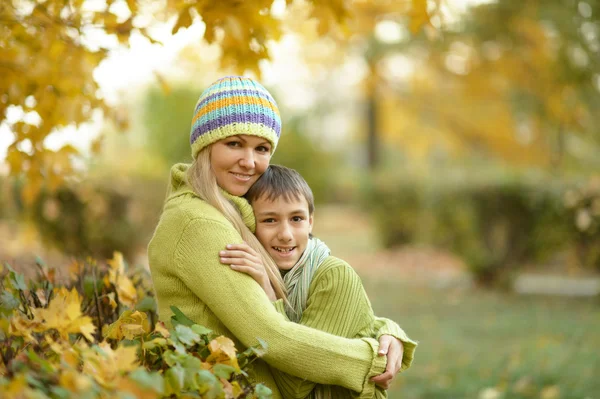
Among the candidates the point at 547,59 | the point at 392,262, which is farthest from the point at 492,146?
the point at 392,262

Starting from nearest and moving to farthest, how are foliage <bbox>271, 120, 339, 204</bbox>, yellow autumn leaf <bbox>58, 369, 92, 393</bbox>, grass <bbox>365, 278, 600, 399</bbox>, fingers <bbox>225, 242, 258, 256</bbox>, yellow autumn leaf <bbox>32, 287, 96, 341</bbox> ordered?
yellow autumn leaf <bbox>58, 369, 92, 393</bbox> → yellow autumn leaf <bbox>32, 287, 96, 341</bbox> → fingers <bbox>225, 242, 258, 256</bbox> → grass <bbox>365, 278, 600, 399</bbox> → foliage <bbox>271, 120, 339, 204</bbox>

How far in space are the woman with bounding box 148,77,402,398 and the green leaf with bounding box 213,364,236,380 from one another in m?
0.30

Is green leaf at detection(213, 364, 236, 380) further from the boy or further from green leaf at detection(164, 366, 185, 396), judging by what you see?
the boy

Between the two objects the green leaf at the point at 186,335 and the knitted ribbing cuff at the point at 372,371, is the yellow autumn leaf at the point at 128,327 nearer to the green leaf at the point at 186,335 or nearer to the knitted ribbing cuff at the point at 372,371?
the green leaf at the point at 186,335

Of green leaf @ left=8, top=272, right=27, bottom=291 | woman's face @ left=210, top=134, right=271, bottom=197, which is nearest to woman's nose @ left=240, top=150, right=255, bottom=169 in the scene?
woman's face @ left=210, top=134, right=271, bottom=197

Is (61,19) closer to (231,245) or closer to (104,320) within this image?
(104,320)

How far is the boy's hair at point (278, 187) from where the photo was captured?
278 cm

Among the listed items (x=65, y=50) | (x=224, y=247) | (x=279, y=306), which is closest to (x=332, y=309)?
(x=279, y=306)

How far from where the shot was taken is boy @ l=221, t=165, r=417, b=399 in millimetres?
2520

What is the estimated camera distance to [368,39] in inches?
701

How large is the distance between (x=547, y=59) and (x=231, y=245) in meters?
14.2

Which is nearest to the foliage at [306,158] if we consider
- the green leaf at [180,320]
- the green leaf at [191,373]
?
the green leaf at [180,320]

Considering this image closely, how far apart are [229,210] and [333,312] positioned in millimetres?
544

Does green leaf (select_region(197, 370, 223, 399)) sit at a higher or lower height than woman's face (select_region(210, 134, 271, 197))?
lower
